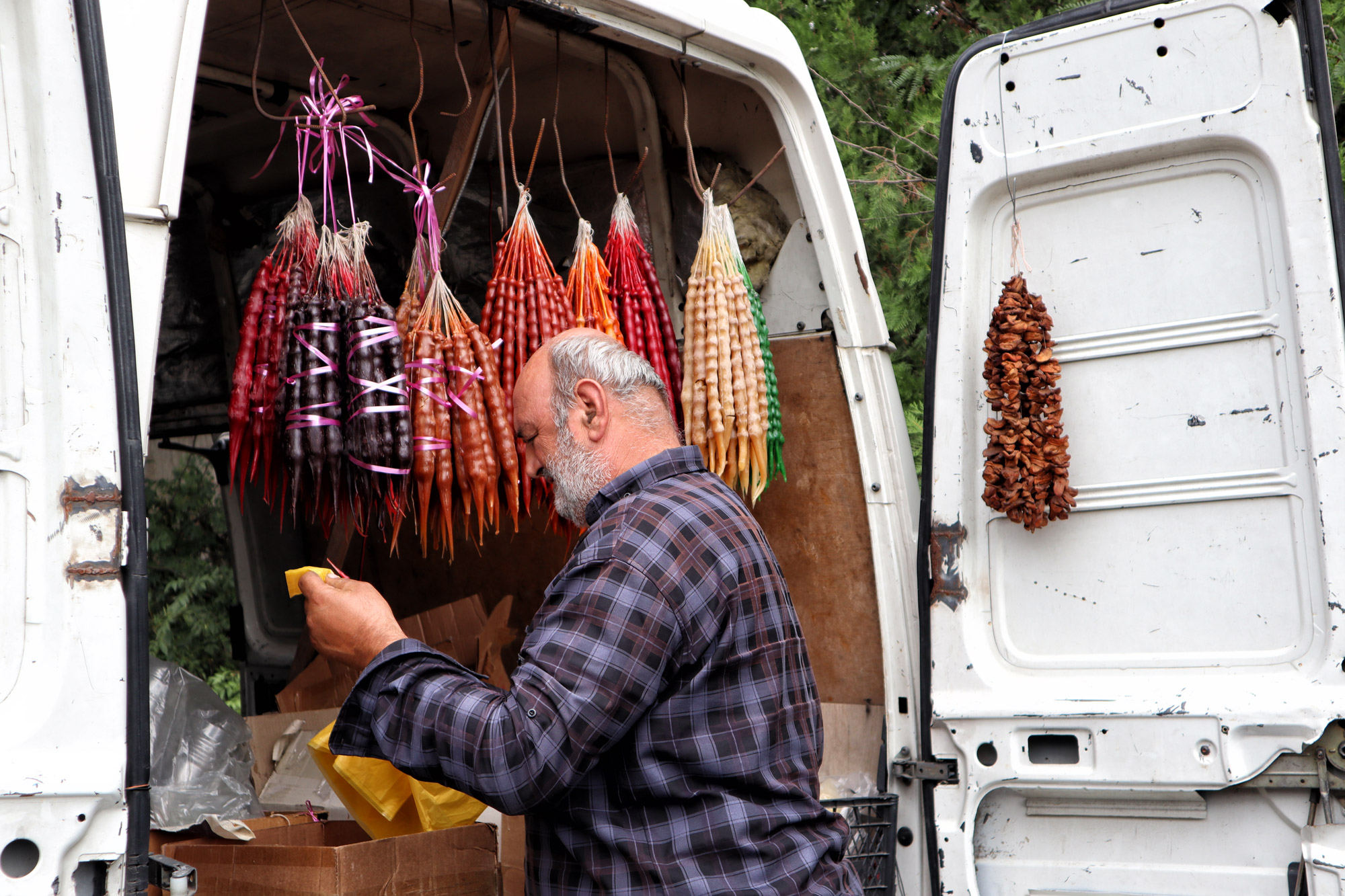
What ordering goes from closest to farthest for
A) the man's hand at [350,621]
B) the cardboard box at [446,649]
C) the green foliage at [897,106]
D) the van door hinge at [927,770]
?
the man's hand at [350,621]
the van door hinge at [927,770]
the cardboard box at [446,649]
the green foliage at [897,106]

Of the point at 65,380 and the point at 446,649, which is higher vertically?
the point at 65,380

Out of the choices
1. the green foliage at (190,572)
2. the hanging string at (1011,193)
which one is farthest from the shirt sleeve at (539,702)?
the green foliage at (190,572)

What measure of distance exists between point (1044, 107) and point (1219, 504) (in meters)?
1.06

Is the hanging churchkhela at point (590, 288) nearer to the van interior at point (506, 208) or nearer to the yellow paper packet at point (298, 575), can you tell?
the van interior at point (506, 208)

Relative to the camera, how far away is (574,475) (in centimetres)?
217

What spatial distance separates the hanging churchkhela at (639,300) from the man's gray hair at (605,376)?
106 centimetres

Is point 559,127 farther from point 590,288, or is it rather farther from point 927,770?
point 927,770

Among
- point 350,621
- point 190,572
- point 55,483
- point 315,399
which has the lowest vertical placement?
point 350,621

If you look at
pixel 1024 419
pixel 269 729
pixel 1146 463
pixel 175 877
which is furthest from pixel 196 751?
pixel 1146 463

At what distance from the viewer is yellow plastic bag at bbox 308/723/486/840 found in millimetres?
2615

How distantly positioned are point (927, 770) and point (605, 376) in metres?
1.41

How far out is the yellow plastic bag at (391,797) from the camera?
2.62 metres

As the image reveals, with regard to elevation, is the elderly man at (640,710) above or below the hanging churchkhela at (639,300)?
below

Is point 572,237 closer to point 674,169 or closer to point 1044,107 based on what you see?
point 674,169
